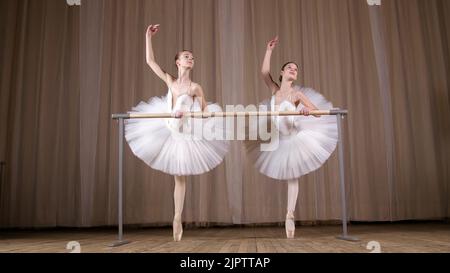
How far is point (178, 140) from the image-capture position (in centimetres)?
275

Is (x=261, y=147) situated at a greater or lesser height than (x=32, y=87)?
lesser

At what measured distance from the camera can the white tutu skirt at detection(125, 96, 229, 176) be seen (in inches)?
106

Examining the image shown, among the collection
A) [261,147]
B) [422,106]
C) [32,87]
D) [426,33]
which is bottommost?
[261,147]

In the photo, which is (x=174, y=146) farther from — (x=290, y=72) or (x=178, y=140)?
(x=290, y=72)

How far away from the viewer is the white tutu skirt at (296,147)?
9.14 ft

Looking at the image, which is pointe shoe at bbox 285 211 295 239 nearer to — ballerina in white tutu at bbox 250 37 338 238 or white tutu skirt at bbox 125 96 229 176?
ballerina in white tutu at bbox 250 37 338 238

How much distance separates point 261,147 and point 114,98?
2061mm

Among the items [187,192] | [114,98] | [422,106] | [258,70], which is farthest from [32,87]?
[422,106]

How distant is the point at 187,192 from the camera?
4.06 m

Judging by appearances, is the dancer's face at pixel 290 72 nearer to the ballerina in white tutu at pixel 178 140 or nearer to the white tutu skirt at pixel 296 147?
the white tutu skirt at pixel 296 147

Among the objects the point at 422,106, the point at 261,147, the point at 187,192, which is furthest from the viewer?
the point at 422,106

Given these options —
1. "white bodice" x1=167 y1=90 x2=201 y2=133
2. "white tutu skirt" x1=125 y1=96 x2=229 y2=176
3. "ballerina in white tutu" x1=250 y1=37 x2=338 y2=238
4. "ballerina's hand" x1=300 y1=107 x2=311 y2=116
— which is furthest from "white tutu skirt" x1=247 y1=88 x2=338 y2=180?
"white bodice" x1=167 y1=90 x2=201 y2=133

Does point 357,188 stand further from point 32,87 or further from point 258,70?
point 32,87

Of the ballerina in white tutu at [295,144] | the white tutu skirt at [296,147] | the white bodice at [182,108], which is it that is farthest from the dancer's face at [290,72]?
the white bodice at [182,108]
